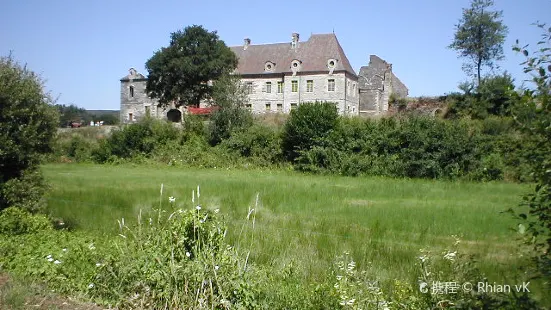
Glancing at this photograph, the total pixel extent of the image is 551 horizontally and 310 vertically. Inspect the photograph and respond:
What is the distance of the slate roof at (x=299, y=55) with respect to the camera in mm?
51844

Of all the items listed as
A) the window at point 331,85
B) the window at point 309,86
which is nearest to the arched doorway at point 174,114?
the window at point 309,86

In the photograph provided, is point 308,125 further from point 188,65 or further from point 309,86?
point 309,86

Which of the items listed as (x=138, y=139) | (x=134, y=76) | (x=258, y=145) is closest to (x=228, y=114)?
(x=258, y=145)

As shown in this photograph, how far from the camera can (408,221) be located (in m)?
Answer: 8.83

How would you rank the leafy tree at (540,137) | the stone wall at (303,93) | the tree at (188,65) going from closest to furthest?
1. the leafy tree at (540,137)
2. the tree at (188,65)
3. the stone wall at (303,93)

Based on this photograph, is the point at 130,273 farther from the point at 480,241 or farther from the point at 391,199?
the point at 391,199

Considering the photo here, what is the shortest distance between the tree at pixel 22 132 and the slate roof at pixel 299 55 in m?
44.3

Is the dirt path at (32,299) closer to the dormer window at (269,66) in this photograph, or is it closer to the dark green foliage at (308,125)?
the dark green foliage at (308,125)

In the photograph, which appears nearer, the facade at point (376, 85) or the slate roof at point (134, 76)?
the facade at point (376, 85)

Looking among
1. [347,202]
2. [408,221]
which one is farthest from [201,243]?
[347,202]

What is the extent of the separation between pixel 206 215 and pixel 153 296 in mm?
1058

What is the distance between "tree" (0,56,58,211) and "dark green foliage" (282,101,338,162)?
55.3 feet

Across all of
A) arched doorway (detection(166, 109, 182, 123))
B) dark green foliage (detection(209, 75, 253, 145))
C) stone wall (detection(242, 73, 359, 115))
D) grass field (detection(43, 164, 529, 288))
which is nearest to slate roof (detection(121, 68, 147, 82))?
arched doorway (detection(166, 109, 182, 123))

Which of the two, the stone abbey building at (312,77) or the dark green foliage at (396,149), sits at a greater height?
the stone abbey building at (312,77)
